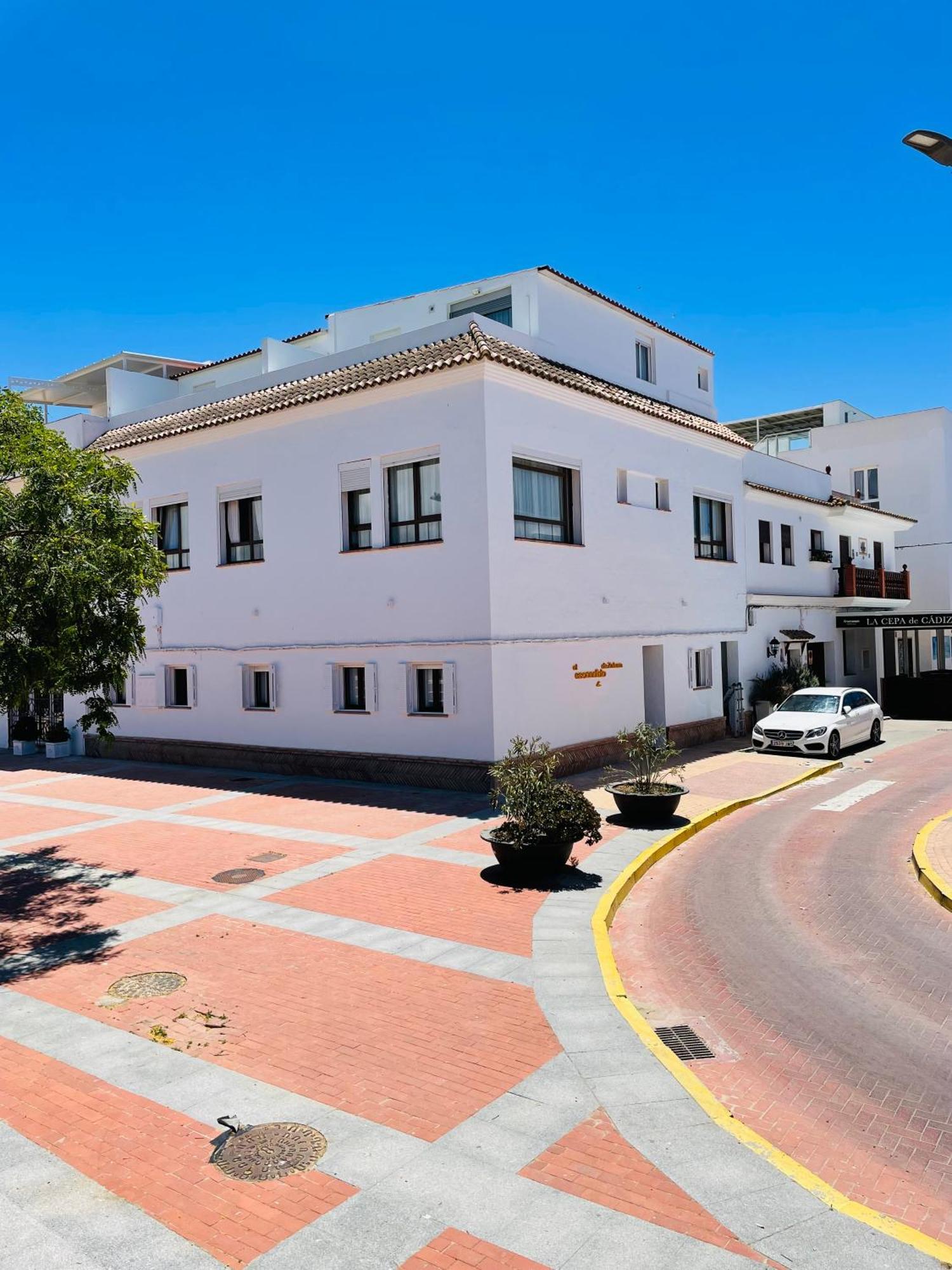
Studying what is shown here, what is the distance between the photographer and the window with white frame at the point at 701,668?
22609 mm

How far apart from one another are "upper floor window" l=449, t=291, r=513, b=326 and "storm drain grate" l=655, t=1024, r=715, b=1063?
58.4 ft

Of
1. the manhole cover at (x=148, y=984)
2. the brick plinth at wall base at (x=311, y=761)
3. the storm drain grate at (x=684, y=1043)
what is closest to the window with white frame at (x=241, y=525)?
the brick plinth at wall base at (x=311, y=761)

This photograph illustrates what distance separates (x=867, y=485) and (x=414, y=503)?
30174 mm

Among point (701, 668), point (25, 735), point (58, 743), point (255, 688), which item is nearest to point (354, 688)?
point (255, 688)

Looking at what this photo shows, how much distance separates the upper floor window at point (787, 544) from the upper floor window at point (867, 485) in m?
13.0

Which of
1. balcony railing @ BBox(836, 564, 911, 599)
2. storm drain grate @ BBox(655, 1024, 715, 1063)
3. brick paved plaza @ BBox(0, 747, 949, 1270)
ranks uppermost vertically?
balcony railing @ BBox(836, 564, 911, 599)

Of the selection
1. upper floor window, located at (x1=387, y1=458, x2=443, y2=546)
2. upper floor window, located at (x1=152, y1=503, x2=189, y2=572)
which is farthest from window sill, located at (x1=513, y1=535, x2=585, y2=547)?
upper floor window, located at (x1=152, y1=503, x2=189, y2=572)

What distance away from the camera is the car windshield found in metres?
21.9

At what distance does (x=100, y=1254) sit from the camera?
4.17 metres

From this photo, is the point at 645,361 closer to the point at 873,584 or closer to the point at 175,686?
the point at 873,584

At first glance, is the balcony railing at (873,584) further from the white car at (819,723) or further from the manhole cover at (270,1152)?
the manhole cover at (270,1152)

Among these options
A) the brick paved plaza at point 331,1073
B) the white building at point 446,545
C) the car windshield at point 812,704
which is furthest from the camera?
the car windshield at point 812,704

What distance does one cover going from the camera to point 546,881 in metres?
10.6

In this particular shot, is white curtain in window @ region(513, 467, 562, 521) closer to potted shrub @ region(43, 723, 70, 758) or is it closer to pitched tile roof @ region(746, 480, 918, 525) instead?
pitched tile roof @ region(746, 480, 918, 525)
